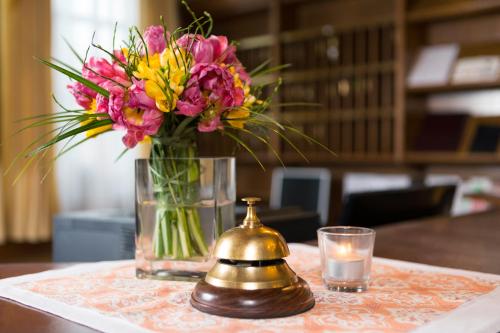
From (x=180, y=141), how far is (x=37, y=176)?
3.53 meters

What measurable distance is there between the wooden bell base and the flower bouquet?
0.23 m

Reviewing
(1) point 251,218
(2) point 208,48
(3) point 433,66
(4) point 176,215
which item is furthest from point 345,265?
(3) point 433,66

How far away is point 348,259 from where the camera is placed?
→ 0.89 metres

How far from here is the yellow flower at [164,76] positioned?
35.4 inches

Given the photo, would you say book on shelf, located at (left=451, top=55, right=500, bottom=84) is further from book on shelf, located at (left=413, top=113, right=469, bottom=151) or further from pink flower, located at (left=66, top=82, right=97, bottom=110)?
pink flower, located at (left=66, top=82, right=97, bottom=110)

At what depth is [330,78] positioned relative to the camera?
15.3 feet

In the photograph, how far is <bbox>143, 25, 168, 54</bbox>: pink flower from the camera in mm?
962

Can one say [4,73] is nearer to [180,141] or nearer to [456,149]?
[456,149]

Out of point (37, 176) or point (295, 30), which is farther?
point (295, 30)

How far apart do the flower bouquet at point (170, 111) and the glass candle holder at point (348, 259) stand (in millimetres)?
172

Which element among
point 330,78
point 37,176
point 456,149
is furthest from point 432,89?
point 37,176

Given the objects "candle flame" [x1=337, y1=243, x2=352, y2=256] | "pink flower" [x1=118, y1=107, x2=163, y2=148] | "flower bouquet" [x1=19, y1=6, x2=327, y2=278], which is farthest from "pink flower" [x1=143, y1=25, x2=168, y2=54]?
"candle flame" [x1=337, y1=243, x2=352, y2=256]

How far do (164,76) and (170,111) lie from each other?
60 mm

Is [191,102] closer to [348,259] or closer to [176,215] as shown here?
[176,215]
